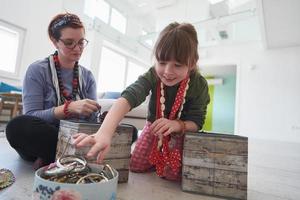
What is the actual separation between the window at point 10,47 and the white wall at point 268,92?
4.21 metres

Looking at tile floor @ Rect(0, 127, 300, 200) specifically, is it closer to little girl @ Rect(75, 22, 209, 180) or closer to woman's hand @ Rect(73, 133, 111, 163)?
little girl @ Rect(75, 22, 209, 180)

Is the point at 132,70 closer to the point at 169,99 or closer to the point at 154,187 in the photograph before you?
the point at 169,99

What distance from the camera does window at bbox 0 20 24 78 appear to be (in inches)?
135

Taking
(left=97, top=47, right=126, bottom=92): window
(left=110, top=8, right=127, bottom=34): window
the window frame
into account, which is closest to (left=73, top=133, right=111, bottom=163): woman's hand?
the window frame

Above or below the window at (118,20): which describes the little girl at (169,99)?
below

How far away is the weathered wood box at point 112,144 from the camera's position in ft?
2.09

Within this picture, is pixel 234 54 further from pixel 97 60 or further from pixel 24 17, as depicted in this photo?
pixel 24 17

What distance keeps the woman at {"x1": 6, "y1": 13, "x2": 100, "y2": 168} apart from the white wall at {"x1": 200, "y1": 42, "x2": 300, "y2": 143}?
4315mm

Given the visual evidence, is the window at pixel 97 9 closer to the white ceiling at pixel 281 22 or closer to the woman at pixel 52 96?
the white ceiling at pixel 281 22

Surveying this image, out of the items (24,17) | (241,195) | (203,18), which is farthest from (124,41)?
(241,195)

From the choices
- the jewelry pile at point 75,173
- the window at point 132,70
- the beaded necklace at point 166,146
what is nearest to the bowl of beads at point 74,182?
the jewelry pile at point 75,173

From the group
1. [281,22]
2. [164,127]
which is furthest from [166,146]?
[281,22]

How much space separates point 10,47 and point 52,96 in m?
3.33

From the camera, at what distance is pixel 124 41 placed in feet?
17.4
